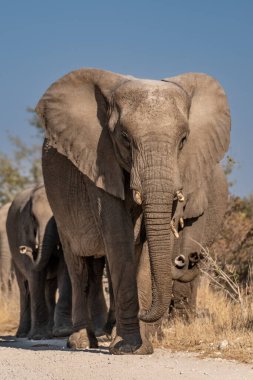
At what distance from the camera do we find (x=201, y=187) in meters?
11.8

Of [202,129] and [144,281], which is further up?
[202,129]

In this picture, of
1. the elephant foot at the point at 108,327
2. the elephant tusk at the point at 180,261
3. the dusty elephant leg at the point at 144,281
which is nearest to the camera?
the dusty elephant leg at the point at 144,281

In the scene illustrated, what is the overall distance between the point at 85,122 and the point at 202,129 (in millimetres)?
1075

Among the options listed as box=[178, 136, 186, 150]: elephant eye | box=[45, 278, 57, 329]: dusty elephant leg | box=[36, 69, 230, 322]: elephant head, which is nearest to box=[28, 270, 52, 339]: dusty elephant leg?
box=[45, 278, 57, 329]: dusty elephant leg

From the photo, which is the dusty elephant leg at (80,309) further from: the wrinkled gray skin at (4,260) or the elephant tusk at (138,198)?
the wrinkled gray skin at (4,260)

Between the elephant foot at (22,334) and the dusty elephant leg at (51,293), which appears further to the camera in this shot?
the dusty elephant leg at (51,293)

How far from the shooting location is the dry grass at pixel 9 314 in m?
17.8

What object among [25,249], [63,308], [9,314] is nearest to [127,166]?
[63,308]

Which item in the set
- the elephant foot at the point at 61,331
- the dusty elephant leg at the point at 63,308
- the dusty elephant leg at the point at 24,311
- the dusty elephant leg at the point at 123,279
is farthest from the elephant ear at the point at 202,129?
the dusty elephant leg at the point at 24,311

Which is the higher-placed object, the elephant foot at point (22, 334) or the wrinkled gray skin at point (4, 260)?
the elephant foot at point (22, 334)

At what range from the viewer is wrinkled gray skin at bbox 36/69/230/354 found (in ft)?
31.6

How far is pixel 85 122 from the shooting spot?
1093 cm

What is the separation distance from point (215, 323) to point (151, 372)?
2.97m

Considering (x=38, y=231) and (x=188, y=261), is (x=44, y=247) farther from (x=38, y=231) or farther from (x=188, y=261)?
(x=188, y=261)
